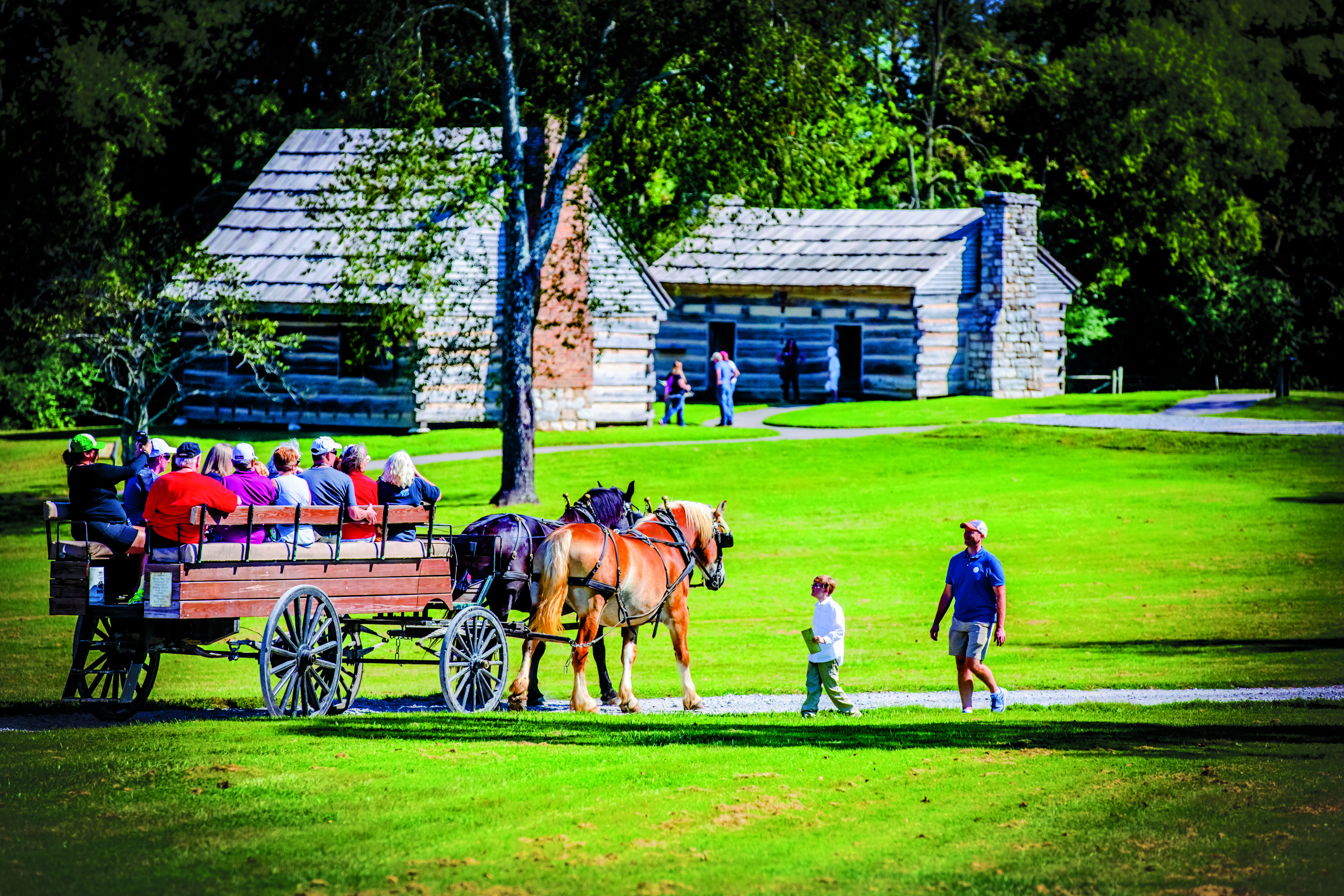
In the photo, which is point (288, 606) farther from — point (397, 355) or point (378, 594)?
point (397, 355)

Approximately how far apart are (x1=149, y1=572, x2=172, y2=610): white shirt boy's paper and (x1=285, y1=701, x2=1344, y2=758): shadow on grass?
1.38m

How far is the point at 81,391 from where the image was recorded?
49.8 metres

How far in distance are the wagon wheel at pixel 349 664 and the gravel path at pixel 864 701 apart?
0.15 meters

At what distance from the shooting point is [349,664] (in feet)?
45.7

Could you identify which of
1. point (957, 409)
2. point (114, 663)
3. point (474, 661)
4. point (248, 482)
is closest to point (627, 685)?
point (474, 661)

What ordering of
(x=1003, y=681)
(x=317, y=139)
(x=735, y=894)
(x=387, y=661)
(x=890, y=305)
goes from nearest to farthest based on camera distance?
(x=735, y=894), (x=387, y=661), (x=1003, y=681), (x=317, y=139), (x=890, y=305)

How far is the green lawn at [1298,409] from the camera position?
3984cm

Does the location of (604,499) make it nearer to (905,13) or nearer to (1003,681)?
(1003,681)

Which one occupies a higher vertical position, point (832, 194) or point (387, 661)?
point (832, 194)

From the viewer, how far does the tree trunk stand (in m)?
30.6

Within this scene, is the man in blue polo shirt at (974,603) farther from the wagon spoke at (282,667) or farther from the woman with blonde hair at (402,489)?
the wagon spoke at (282,667)

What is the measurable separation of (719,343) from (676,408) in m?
8.71

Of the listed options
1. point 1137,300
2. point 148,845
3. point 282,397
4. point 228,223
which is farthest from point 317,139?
point 148,845

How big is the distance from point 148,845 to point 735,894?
326cm
